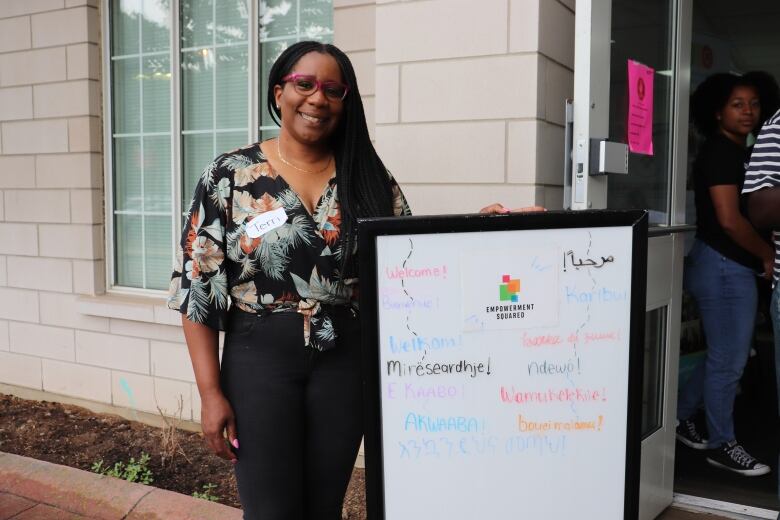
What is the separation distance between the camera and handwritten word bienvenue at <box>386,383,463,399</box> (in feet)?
6.13

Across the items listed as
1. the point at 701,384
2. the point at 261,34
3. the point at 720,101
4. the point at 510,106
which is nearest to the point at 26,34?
the point at 261,34

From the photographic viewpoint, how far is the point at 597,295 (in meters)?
1.90

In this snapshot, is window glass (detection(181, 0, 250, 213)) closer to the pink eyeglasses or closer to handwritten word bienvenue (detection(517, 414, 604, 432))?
the pink eyeglasses

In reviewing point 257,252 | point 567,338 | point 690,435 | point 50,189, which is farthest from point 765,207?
point 50,189

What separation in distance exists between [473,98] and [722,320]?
1.73 meters

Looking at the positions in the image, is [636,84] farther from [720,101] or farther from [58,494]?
[58,494]

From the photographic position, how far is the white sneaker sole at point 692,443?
159 inches

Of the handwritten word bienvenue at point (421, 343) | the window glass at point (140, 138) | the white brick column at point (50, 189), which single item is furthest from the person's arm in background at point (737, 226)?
the white brick column at point (50, 189)

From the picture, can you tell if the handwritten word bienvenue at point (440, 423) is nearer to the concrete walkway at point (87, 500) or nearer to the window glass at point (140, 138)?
the concrete walkway at point (87, 500)

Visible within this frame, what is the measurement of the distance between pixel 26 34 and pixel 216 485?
3.25m

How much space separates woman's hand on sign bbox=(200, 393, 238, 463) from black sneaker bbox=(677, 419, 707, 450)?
9.76 feet

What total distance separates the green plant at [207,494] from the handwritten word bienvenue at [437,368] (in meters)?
2.01

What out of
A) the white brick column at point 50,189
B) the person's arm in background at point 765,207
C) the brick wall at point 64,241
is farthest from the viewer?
the white brick column at point 50,189

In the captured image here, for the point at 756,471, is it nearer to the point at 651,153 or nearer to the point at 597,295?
the point at 651,153
